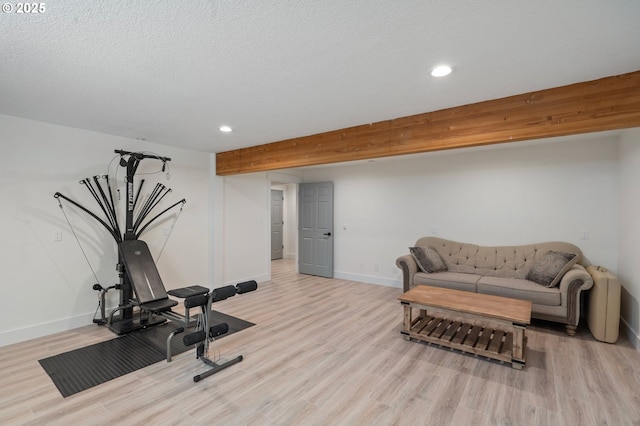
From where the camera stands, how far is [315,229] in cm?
652

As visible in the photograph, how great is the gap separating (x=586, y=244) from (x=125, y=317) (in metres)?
6.24

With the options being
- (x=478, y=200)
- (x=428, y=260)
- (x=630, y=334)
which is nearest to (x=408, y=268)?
(x=428, y=260)

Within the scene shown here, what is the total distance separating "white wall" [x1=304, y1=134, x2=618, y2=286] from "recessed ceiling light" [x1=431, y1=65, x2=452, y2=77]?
2.89m

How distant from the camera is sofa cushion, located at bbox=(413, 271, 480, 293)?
3.99 meters

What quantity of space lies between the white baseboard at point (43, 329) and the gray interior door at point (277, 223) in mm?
5149

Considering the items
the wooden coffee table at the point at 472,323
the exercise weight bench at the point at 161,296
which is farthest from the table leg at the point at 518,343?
the exercise weight bench at the point at 161,296

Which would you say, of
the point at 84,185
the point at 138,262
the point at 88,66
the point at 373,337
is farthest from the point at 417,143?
the point at 84,185

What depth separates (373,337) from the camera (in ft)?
10.8

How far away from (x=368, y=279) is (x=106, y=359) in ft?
14.0
